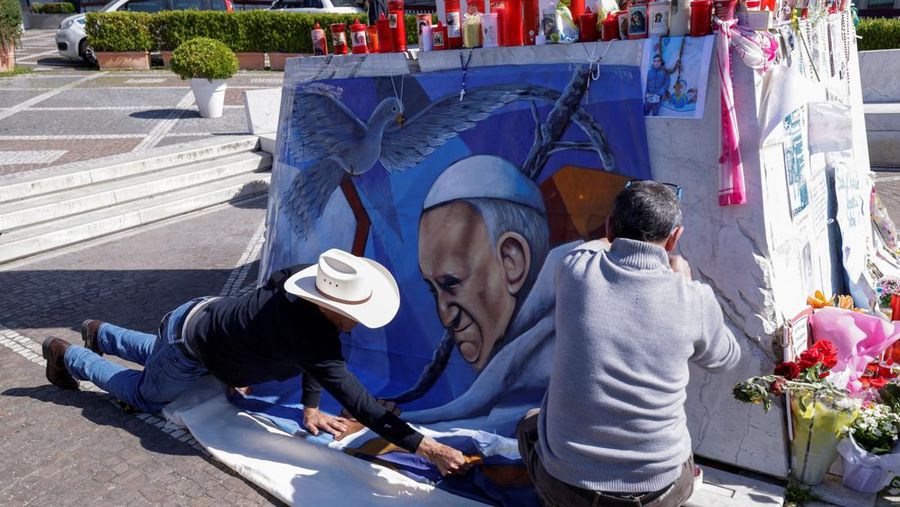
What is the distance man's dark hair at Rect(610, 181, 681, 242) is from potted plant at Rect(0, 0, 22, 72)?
1718cm

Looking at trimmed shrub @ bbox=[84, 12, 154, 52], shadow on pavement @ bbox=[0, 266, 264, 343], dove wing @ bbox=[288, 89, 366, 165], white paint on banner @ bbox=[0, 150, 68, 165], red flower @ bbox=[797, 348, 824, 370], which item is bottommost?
shadow on pavement @ bbox=[0, 266, 264, 343]

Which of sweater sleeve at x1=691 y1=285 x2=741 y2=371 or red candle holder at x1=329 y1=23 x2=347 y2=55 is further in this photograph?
red candle holder at x1=329 y1=23 x2=347 y2=55

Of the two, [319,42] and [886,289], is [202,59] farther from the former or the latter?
[886,289]

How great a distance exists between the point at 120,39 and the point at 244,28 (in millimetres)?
2902

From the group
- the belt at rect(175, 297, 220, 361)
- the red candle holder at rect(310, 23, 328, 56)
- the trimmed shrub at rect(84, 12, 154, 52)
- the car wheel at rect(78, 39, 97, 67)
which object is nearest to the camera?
the belt at rect(175, 297, 220, 361)

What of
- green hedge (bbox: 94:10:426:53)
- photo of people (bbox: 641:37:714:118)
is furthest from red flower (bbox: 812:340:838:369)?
green hedge (bbox: 94:10:426:53)

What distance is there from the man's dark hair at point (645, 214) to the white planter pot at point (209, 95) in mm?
11115

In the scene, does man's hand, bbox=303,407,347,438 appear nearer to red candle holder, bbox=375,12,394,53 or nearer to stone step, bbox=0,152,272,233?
red candle holder, bbox=375,12,394,53

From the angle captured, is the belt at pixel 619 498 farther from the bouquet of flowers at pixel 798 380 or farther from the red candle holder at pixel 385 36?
Answer: the red candle holder at pixel 385 36

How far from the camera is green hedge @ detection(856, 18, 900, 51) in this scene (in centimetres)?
1270

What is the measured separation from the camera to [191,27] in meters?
18.0

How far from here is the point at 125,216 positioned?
8.12 meters

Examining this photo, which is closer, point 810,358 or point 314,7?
point 810,358

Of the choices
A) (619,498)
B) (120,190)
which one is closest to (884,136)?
(619,498)
